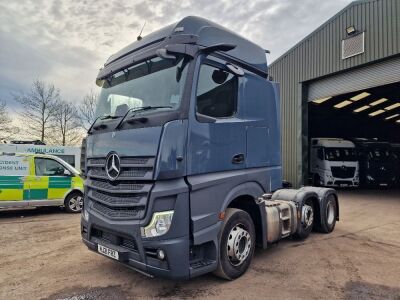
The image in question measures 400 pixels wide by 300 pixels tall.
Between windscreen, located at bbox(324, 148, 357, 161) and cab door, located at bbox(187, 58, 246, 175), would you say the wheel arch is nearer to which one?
cab door, located at bbox(187, 58, 246, 175)

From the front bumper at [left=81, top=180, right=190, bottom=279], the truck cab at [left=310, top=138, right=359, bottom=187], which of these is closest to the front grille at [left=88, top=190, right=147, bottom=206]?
the front bumper at [left=81, top=180, right=190, bottom=279]

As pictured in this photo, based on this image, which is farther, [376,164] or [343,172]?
[376,164]

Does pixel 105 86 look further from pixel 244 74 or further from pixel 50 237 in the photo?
pixel 50 237

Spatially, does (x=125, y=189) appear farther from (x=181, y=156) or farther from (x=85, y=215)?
(x=85, y=215)

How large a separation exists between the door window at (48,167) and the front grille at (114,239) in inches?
238

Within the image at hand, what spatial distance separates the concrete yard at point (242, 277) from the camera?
13.4 feet

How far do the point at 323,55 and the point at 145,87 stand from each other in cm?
1127

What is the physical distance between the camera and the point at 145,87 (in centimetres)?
423

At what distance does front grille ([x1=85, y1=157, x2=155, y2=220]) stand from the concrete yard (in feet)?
3.31

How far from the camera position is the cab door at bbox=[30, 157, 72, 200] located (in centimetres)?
951

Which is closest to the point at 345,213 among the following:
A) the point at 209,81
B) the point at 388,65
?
the point at 388,65

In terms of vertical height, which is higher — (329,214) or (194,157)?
(194,157)

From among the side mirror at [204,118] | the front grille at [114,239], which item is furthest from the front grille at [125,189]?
the side mirror at [204,118]

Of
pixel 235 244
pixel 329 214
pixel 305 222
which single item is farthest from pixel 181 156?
pixel 329 214
